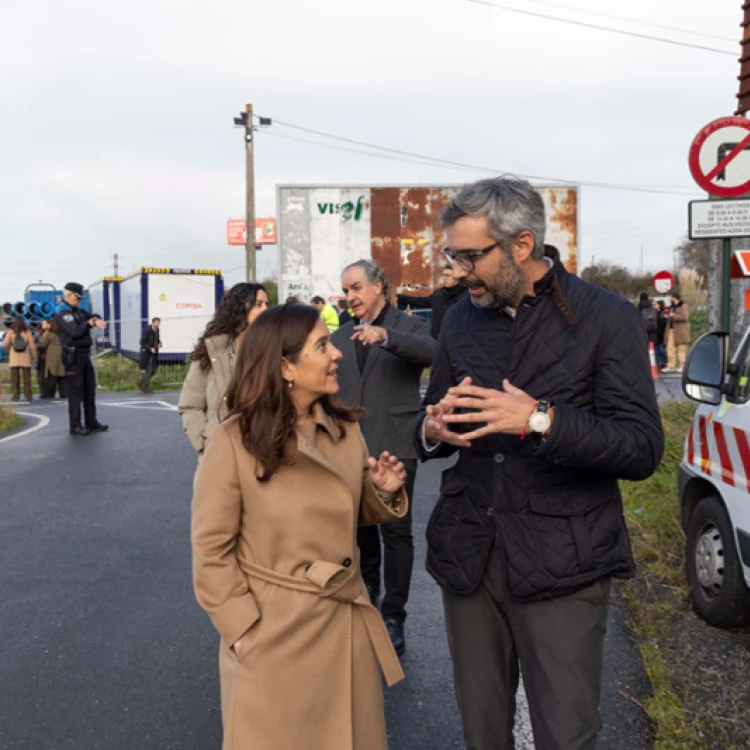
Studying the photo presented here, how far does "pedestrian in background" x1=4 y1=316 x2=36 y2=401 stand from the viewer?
17531mm

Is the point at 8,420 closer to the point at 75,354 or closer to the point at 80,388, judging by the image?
the point at 80,388

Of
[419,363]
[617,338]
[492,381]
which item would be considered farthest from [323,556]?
[419,363]

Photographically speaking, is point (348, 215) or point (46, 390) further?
point (348, 215)

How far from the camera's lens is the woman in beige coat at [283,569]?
2.33 meters

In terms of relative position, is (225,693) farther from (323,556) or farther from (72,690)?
(72,690)

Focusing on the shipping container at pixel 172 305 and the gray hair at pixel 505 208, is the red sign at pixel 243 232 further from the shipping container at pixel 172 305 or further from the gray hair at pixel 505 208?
the gray hair at pixel 505 208

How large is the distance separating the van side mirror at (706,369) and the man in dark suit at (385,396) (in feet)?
4.18

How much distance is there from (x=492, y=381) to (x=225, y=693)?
1.20 m

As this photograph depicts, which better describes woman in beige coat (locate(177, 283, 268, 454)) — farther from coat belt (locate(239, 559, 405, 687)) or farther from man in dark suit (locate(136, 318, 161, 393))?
man in dark suit (locate(136, 318, 161, 393))

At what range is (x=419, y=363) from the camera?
4348mm

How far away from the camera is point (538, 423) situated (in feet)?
7.09

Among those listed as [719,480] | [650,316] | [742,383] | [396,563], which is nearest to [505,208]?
[742,383]

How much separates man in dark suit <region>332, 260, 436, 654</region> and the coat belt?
1.81m

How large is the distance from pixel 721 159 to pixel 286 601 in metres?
5.55
